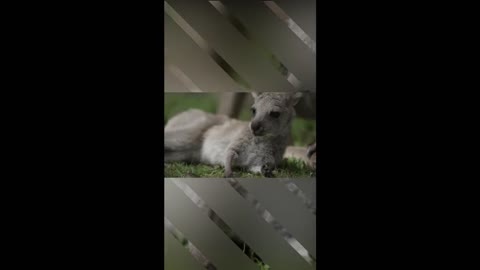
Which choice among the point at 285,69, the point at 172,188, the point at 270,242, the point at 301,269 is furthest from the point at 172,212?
the point at 285,69

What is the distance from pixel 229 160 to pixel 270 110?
1.17 feet

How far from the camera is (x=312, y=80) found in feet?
10.6

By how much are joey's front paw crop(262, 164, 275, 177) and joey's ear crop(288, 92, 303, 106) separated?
0.36 m

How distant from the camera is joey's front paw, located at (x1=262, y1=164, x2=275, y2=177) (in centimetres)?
331

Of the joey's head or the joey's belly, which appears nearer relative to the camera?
the joey's head

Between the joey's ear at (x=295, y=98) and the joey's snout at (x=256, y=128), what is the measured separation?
0.21 m

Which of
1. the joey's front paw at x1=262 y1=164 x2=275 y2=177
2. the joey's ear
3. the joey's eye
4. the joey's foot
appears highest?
the joey's ear

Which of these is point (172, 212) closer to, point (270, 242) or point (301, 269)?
point (270, 242)

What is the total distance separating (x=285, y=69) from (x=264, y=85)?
0.14m

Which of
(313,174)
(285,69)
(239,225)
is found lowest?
(239,225)

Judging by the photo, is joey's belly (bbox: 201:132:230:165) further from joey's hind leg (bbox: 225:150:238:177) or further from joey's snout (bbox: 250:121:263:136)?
joey's snout (bbox: 250:121:263:136)

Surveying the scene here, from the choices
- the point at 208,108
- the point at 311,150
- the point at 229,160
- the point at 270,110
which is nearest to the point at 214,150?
the point at 229,160

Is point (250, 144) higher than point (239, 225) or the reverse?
higher

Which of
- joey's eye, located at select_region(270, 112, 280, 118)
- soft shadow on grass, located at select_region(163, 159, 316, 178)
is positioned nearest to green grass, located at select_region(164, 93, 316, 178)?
soft shadow on grass, located at select_region(163, 159, 316, 178)
